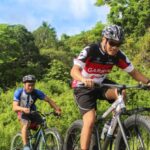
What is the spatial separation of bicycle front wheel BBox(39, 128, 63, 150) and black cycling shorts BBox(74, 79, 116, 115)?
8.01 feet

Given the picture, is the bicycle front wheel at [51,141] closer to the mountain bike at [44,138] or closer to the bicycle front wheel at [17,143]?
the mountain bike at [44,138]

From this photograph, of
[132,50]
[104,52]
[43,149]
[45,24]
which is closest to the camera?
[104,52]

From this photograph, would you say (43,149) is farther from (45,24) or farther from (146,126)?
(45,24)

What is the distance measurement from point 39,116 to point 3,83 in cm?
4363

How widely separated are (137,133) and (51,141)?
12.4 feet

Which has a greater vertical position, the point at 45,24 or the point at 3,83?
the point at 45,24

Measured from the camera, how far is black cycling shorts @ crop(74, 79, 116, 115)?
23.4ft

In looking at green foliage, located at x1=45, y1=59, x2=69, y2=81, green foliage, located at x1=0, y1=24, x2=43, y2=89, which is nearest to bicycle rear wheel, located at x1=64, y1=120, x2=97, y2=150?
green foliage, located at x1=45, y1=59, x2=69, y2=81

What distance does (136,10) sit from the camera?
46.6 meters

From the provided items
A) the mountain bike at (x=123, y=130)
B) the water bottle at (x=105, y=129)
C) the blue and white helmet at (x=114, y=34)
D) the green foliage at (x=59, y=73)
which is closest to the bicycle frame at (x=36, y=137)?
the mountain bike at (x=123, y=130)

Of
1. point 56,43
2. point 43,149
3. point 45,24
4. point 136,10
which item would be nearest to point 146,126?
point 43,149

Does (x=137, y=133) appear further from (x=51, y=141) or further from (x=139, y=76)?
(x=51, y=141)

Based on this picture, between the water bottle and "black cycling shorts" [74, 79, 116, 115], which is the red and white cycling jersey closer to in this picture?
"black cycling shorts" [74, 79, 116, 115]

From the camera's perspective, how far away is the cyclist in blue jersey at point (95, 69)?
6676 mm
